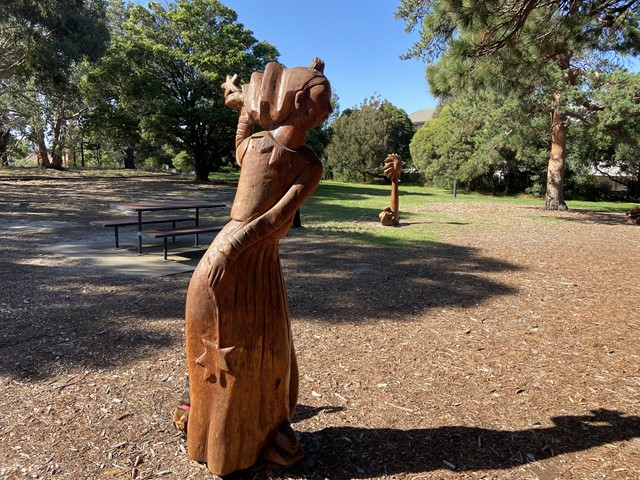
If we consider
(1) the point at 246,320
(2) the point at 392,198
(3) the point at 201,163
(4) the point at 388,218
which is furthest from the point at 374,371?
(3) the point at 201,163

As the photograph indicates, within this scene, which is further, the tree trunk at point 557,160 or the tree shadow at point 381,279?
the tree trunk at point 557,160

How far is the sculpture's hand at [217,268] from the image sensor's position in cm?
210

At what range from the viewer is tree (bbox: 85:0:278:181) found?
23922mm

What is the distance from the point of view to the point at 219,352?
84.6 inches

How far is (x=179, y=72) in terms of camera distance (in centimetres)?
2612

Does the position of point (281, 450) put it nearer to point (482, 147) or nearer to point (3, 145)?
point (482, 147)

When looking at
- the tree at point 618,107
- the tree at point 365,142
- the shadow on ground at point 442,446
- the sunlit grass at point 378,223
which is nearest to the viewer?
the shadow on ground at point 442,446

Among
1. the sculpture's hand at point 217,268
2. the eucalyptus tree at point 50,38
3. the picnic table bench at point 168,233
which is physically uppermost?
the eucalyptus tree at point 50,38

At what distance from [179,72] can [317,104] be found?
1059 inches

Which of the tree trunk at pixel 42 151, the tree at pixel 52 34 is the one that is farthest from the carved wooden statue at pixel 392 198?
the tree trunk at pixel 42 151

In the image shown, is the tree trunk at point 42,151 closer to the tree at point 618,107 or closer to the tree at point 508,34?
the tree at point 508,34

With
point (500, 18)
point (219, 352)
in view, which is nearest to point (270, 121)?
point (219, 352)

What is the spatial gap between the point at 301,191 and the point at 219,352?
858 mm

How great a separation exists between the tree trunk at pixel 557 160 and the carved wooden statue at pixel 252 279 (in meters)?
16.4
